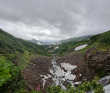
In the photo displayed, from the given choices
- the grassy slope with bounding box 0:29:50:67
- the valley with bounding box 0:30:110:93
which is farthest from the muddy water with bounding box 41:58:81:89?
the grassy slope with bounding box 0:29:50:67

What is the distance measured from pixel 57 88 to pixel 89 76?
21.3m

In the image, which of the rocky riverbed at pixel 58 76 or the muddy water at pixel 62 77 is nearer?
the rocky riverbed at pixel 58 76


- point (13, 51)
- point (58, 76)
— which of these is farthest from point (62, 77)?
point (13, 51)

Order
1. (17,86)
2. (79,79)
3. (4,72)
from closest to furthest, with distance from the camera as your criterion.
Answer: (4,72)
(17,86)
(79,79)

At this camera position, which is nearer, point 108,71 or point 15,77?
point 15,77

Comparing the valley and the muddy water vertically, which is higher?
the valley

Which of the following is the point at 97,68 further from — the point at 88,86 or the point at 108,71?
the point at 88,86

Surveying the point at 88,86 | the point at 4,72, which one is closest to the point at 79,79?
the point at 88,86

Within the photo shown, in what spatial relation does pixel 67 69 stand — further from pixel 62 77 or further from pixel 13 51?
pixel 13 51

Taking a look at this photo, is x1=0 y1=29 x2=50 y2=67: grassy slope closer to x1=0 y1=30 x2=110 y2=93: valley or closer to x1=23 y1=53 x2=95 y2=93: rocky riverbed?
x1=0 y1=30 x2=110 y2=93: valley

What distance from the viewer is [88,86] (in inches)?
188

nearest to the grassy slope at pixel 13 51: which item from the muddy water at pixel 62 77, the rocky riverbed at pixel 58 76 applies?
the rocky riverbed at pixel 58 76

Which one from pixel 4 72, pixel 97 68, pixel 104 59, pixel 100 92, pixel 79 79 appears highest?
pixel 4 72

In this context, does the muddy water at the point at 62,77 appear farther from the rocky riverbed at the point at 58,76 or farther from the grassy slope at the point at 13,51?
the grassy slope at the point at 13,51
